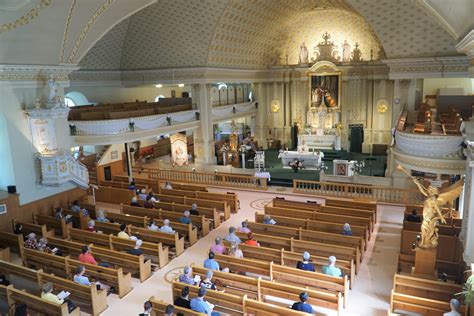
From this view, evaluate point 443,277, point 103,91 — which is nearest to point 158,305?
point 443,277

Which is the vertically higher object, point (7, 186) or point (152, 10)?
point (152, 10)

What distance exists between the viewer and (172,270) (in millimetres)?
10539

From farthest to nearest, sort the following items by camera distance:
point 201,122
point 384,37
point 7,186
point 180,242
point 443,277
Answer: point 201,122
point 384,37
point 7,186
point 180,242
point 443,277

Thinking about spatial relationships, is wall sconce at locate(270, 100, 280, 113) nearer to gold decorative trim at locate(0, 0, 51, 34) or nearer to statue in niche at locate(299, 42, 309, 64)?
statue in niche at locate(299, 42, 309, 64)

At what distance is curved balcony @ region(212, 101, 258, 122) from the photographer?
80.2 ft

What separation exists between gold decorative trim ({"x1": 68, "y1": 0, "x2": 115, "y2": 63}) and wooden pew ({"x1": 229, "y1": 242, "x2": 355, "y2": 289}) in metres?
9.12

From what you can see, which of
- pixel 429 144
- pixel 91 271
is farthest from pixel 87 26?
pixel 429 144

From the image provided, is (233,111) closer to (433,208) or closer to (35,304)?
(433,208)

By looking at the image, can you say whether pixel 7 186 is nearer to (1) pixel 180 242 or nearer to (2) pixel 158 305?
(1) pixel 180 242

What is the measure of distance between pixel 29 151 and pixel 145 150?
1209cm

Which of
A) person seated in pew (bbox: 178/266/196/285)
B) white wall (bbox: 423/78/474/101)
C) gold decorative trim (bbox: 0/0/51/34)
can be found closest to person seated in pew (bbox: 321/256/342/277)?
person seated in pew (bbox: 178/266/196/285)

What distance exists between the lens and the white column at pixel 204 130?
74.3 feet

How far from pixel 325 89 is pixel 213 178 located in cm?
1214

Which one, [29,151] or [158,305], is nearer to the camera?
[158,305]
